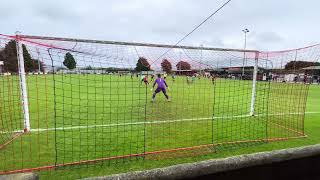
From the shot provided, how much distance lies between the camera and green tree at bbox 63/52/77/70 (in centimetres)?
584

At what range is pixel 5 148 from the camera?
19.9 feet

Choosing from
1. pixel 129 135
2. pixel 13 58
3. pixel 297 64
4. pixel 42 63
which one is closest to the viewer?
pixel 42 63

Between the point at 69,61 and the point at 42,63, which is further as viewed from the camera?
the point at 42,63

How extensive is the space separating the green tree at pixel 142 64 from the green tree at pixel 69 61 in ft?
5.12

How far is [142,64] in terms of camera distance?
7176mm

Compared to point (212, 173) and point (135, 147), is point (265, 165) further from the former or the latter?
point (135, 147)

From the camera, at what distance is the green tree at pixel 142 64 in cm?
699

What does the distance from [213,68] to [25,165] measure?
17.8ft

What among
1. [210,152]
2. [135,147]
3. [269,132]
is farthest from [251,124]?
[135,147]

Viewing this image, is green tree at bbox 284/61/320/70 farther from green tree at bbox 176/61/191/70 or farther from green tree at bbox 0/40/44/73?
green tree at bbox 0/40/44/73

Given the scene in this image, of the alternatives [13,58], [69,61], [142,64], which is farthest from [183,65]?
[13,58]

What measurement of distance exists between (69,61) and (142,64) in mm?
1917

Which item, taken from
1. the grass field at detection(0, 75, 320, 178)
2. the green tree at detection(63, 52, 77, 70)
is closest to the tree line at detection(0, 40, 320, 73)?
the green tree at detection(63, 52, 77, 70)

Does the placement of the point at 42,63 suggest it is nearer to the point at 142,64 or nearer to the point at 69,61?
the point at 69,61
